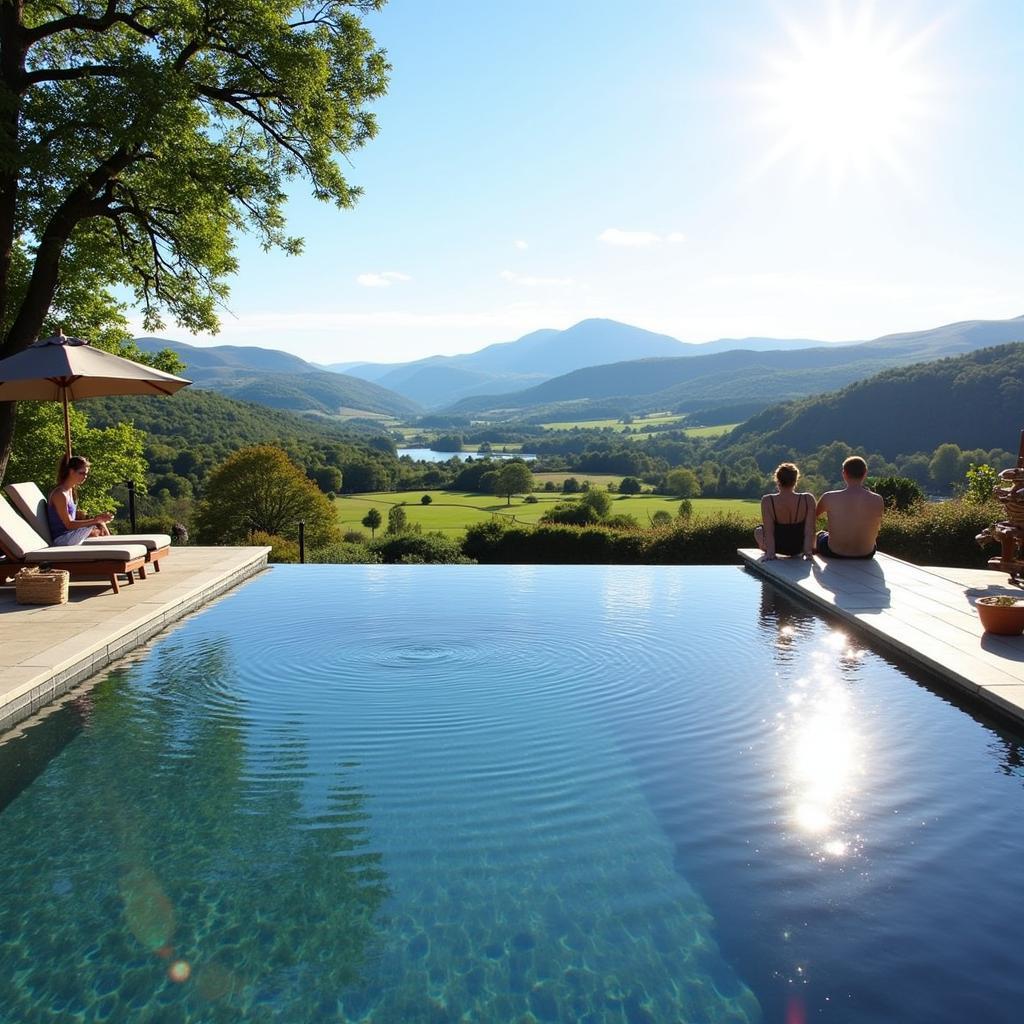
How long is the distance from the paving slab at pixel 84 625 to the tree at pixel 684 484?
45355 mm

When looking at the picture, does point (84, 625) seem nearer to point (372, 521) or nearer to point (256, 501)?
point (256, 501)

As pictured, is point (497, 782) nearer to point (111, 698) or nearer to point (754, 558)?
point (111, 698)

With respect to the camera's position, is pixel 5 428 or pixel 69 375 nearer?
pixel 69 375

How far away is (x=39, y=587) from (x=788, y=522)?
326 inches

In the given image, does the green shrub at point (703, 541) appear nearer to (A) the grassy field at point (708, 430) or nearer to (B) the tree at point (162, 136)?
(B) the tree at point (162, 136)

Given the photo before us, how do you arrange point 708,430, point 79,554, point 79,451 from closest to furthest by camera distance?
point 79,554, point 79,451, point 708,430

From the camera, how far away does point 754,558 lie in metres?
11.0

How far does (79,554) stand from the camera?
854cm

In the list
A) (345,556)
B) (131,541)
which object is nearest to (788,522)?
(131,541)

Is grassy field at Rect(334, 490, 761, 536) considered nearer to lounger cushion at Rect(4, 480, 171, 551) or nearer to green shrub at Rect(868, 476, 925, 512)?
green shrub at Rect(868, 476, 925, 512)

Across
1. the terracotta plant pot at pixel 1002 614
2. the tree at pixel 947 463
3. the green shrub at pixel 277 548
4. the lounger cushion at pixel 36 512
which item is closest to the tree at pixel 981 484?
the terracotta plant pot at pixel 1002 614

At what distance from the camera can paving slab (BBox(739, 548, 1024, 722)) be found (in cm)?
569

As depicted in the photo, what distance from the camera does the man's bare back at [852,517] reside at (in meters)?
9.66

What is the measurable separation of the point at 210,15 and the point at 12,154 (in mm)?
3493
